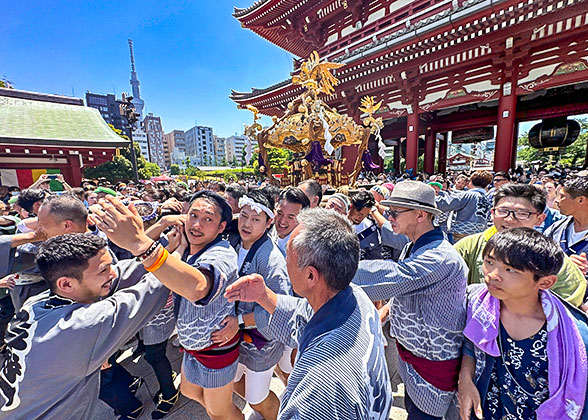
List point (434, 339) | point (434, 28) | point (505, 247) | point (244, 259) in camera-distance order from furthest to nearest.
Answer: point (434, 28), point (244, 259), point (434, 339), point (505, 247)

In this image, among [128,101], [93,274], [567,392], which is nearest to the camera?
[567,392]

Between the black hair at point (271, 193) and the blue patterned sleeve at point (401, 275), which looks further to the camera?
the black hair at point (271, 193)

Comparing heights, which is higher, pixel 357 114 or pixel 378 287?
pixel 357 114

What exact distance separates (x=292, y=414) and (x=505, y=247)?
4.23ft

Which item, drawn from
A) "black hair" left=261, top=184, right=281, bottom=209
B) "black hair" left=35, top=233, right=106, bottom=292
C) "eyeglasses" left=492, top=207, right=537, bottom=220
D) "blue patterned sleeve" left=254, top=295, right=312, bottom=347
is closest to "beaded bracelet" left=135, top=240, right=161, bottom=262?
"black hair" left=35, top=233, right=106, bottom=292

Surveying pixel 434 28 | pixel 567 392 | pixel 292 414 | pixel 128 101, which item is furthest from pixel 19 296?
pixel 128 101

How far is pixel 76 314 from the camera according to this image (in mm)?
1361

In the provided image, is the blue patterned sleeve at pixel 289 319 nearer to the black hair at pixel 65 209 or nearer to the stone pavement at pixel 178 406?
the stone pavement at pixel 178 406

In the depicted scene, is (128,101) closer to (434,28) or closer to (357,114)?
(357,114)

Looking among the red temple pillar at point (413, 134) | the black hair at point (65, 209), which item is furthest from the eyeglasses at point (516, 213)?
the red temple pillar at point (413, 134)

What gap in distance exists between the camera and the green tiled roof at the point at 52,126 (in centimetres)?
1080

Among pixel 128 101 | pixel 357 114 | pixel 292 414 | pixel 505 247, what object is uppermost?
pixel 128 101

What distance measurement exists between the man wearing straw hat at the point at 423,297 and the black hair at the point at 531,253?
0.92 feet

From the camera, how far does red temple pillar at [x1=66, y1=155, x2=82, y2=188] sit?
12250 millimetres
